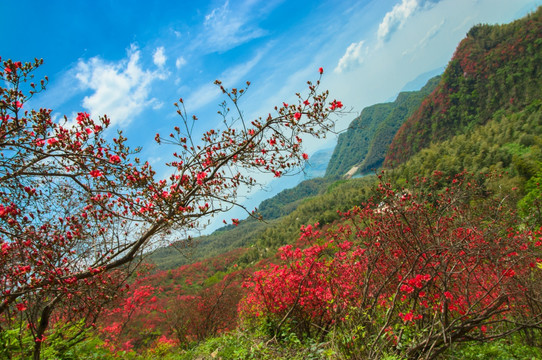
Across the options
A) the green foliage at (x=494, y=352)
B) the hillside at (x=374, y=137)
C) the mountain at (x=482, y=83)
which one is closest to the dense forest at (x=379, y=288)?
the green foliage at (x=494, y=352)

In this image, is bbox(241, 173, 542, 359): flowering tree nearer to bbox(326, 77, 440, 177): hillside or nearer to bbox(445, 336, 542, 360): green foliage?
bbox(445, 336, 542, 360): green foliage

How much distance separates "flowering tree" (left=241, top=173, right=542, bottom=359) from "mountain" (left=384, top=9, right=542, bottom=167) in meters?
46.8

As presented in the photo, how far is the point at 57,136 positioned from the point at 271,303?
16.9 ft

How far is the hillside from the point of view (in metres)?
118

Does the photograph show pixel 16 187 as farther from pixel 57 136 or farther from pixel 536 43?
pixel 536 43

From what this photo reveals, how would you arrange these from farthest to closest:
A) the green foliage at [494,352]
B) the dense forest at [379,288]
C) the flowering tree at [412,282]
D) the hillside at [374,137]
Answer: the hillside at [374,137], the green foliage at [494,352], the dense forest at [379,288], the flowering tree at [412,282]

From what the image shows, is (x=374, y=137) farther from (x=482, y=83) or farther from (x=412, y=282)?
(x=412, y=282)

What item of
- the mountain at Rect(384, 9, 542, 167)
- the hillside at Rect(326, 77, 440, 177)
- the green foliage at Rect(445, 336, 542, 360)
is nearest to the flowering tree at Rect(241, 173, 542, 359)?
the green foliage at Rect(445, 336, 542, 360)

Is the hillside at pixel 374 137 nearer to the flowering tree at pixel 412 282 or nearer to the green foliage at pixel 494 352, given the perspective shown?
the flowering tree at pixel 412 282

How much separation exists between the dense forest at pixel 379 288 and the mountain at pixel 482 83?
1809 centimetres

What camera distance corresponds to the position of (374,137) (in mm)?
128500

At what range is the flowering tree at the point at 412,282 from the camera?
264 centimetres

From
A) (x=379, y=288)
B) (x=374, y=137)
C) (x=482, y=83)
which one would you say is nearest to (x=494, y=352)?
(x=379, y=288)

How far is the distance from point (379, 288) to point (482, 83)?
266 ft
